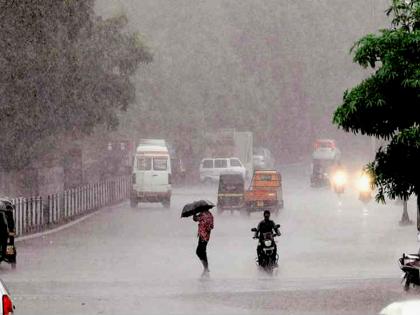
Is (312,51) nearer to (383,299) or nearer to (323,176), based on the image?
(323,176)

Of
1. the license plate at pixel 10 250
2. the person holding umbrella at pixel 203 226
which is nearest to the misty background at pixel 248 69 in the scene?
the license plate at pixel 10 250

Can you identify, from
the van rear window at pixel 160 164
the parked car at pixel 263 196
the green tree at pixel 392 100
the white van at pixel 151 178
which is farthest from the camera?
the van rear window at pixel 160 164

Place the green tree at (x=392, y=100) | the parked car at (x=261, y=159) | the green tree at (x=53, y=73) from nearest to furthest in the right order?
the green tree at (x=392, y=100), the green tree at (x=53, y=73), the parked car at (x=261, y=159)

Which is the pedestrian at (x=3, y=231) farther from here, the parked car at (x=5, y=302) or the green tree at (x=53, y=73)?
the parked car at (x=5, y=302)

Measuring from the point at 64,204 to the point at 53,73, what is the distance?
499 cm

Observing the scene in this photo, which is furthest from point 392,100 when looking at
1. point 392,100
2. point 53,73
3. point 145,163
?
point 145,163

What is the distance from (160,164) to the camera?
57.3 meters

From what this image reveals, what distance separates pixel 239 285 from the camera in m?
23.8

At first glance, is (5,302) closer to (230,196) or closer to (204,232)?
(204,232)

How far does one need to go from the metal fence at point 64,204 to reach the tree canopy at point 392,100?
1725 cm

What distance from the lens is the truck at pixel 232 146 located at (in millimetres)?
86188

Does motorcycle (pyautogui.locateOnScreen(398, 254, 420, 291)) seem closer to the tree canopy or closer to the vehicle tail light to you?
the tree canopy

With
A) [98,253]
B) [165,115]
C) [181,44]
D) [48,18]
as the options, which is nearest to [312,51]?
[181,44]

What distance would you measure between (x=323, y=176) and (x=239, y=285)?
55900mm
